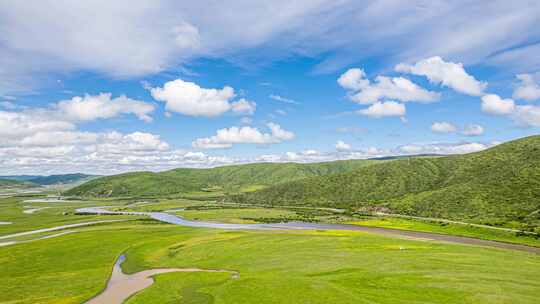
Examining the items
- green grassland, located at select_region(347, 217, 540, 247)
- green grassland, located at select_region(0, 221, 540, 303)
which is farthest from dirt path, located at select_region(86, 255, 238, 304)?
green grassland, located at select_region(347, 217, 540, 247)

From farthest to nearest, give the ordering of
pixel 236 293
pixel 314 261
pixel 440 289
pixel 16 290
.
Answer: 1. pixel 314 261
2. pixel 16 290
3. pixel 236 293
4. pixel 440 289

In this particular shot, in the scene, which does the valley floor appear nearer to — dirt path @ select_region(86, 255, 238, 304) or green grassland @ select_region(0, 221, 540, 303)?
green grassland @ select_region(0, 221, 540, 303)

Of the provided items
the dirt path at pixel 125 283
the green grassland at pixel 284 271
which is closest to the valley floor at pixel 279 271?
the green grassland at pixel 284 271

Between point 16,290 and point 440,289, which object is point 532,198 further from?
point 16,290

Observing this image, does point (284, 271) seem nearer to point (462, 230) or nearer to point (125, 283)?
point (125, 283)

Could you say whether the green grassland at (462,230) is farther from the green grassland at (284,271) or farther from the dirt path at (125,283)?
the dirt path at (125,283)

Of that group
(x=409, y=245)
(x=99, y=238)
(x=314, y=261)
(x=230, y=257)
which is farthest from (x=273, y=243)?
(x=99, y=238)
